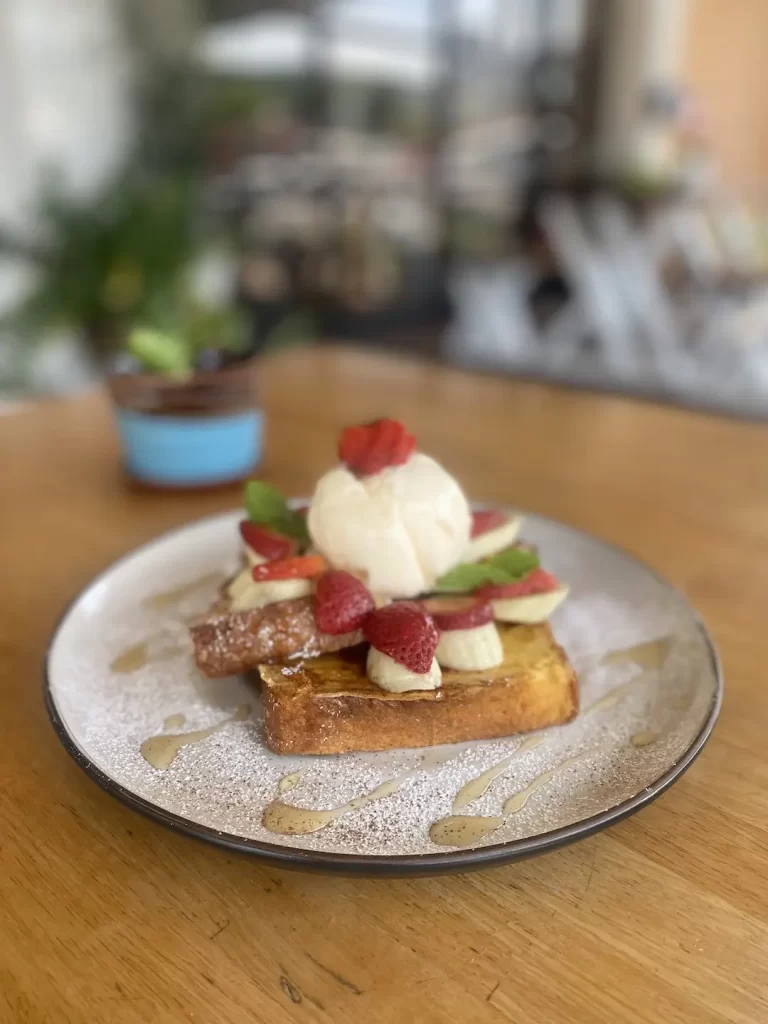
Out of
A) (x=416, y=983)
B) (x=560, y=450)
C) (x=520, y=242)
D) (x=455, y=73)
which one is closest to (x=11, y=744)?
(x=416, y=983)

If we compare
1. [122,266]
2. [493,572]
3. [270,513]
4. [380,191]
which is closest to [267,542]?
[270,513]

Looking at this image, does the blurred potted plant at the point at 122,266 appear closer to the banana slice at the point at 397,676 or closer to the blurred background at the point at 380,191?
the blurred background at the point at 380,191

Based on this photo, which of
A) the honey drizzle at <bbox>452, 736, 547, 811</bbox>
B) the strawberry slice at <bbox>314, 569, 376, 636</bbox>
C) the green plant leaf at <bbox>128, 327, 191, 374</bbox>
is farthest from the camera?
the green plant leaf at <bbox>128, 327, 191, 374</bbox>

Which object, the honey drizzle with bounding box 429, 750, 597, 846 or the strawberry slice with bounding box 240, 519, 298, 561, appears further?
the strawberry slice with bounding box 240, 519, 298, 561

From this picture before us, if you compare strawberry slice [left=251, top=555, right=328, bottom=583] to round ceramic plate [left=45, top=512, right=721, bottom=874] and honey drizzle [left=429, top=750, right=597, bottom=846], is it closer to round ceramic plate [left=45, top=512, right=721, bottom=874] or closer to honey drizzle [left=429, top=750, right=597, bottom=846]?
round ceramic plate [left=45, top=512, right=721, bottom=874]

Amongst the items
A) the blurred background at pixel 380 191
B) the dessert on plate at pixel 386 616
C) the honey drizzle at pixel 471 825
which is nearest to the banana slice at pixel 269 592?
the dessert on plate at pixel 386 616

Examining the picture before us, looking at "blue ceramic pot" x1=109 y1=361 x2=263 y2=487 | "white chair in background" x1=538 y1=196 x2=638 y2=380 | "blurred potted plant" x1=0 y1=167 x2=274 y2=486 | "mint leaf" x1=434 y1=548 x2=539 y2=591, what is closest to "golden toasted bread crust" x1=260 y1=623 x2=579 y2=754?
"mint leaf" x1=434 y1=548 x2=539 y2=591

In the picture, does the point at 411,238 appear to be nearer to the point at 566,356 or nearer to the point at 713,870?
the point at 566,356
